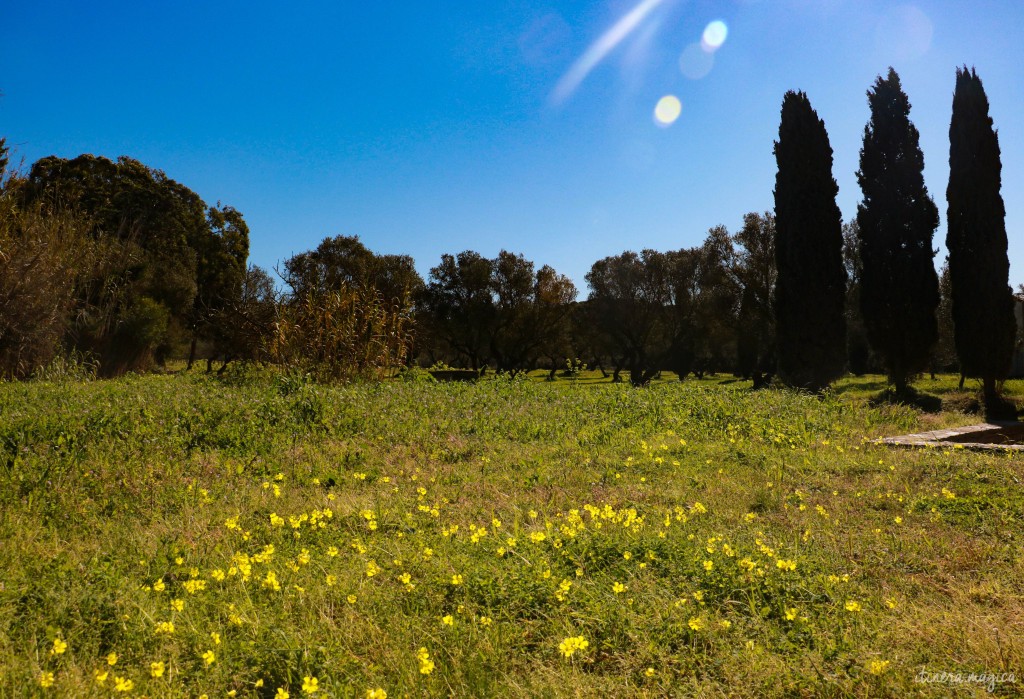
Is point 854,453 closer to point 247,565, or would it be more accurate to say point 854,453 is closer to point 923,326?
point 247,565

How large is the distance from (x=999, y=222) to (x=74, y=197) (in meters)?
21.8

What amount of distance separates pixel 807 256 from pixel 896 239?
2.14 metres

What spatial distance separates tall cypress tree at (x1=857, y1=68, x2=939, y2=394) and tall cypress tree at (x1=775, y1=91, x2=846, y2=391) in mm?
749

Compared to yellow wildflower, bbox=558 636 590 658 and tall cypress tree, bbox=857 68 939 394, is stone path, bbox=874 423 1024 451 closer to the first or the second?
yellow wildflower, bbox=558 636 590 658

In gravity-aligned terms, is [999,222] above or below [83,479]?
above

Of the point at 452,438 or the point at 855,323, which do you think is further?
the point at 855,323

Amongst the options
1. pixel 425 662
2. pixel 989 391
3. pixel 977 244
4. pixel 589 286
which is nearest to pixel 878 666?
pixel 425 662

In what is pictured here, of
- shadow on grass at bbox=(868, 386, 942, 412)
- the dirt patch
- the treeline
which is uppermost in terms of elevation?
the treeline

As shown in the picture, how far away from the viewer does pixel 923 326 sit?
1530 cm

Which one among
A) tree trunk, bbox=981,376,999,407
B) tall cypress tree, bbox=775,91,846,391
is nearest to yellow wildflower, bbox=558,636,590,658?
tree trunk, bbox=981,376,999,407

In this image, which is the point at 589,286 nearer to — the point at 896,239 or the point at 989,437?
A: the point at 896,239

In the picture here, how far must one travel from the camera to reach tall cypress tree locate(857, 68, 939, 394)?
1546 cm

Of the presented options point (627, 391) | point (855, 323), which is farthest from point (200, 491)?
point (855, 323)

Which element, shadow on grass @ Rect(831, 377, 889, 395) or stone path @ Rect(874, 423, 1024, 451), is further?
shadow on grass @ Rect(831, 377, 889, 395)
